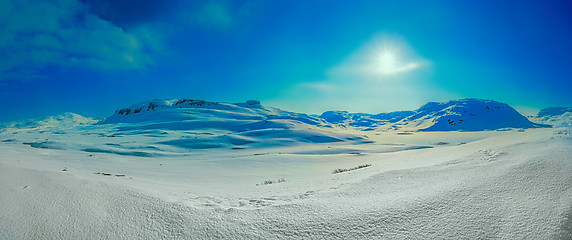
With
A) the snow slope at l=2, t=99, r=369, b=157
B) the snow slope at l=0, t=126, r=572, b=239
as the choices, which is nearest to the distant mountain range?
the snow slope at l=2, t=99, r=369, b=157

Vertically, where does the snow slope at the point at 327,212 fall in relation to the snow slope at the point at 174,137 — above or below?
below

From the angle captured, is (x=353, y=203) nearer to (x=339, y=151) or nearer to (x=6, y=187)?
(x=6, y=187)

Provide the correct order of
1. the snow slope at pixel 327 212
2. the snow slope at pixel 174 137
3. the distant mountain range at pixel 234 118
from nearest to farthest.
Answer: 1. the snow slope at pixel 327 212
2. the snow slope at pixel 174 137
3. the distant mountain range at pixel 234 118

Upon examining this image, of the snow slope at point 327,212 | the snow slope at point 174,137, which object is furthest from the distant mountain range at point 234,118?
the snow slope at point 327,212

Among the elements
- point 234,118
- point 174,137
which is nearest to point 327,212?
point 174,137

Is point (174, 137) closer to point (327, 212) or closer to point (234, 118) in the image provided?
point (327, 212)

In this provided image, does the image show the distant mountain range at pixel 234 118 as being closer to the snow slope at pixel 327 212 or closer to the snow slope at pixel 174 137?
the snow slope at pixel 174 137

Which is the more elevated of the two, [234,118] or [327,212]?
[234,118]

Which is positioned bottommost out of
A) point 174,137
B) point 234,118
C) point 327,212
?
point 327,212

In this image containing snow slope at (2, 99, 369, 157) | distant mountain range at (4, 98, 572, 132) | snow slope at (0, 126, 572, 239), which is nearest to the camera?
snow slope at (0, 126, 572, 239)

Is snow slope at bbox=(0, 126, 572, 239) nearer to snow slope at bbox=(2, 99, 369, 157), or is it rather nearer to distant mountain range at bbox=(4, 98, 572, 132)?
snow slope at bbox=(2, 99, 369, 157)

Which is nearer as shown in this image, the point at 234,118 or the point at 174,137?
the point at 174,137

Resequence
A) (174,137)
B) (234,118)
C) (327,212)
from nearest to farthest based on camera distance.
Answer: (327,212) → (174,137) → (234,118)

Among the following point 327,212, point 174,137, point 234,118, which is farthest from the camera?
point 234,118
